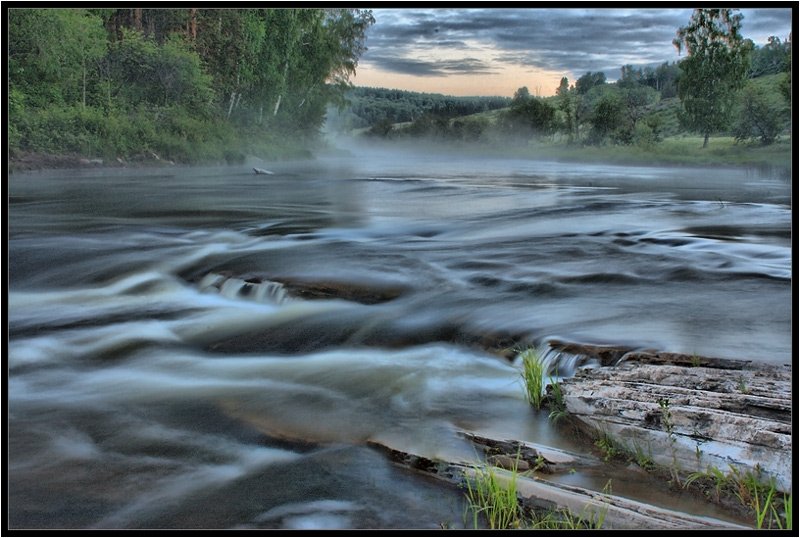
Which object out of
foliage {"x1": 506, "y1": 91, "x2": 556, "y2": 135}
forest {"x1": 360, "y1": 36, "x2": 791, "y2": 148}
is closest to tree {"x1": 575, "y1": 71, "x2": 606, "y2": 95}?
forest {"x1": 360, "y1": 36, "x2": 791, "y2": 148}

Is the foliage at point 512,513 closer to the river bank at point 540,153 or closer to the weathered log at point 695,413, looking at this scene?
the weathered log at point 695,413

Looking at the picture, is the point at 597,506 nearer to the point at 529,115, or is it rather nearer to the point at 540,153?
the point at 529,115

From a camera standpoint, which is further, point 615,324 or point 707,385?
point 615,324

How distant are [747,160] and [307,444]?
2578 mm

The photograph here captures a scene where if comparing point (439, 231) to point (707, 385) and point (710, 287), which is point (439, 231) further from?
Result: point (707, 385)

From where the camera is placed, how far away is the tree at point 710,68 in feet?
10.8

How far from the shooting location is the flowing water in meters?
1.95

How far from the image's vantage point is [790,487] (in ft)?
5.86

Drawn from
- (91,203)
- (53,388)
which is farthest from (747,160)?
(91,203)

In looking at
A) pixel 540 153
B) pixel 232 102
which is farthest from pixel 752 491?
pixel 232 102

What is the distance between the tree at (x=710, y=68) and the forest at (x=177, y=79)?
1.55 m

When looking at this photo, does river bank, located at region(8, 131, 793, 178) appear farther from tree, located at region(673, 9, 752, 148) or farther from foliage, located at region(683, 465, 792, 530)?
foliage, located at region(683, 465, 792, 530)

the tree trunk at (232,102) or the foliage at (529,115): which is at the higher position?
the tree trunk at (232,102)

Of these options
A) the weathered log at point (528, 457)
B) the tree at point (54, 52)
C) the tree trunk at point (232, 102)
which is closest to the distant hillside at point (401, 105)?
the tree trunk at point (232, 102)
